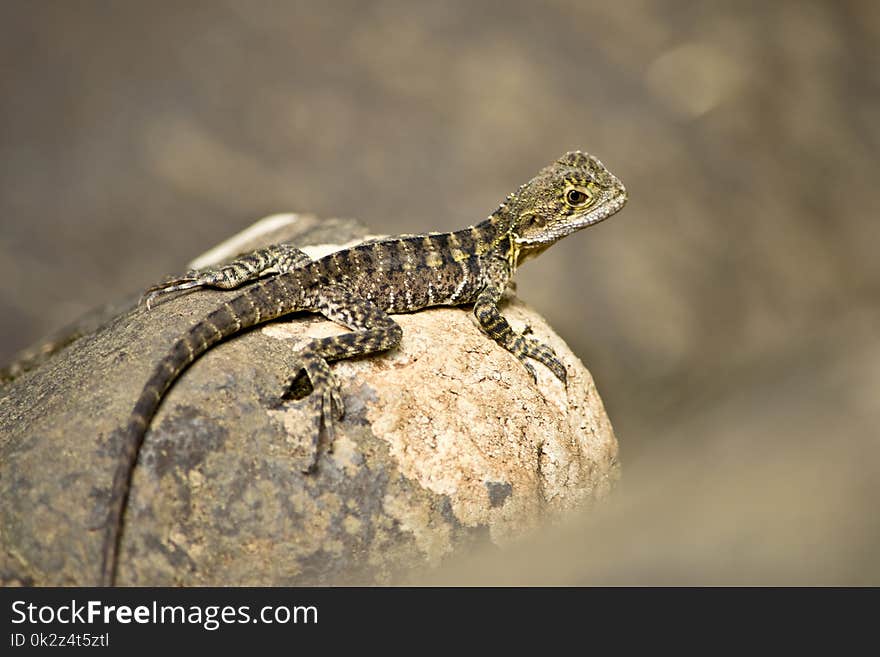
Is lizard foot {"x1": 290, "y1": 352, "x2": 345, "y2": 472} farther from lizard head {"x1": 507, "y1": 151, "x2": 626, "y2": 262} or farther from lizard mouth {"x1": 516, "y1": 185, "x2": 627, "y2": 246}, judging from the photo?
lizard mouth {"x1": 516, "y1": 185, "x2": 627, "y2": 246}

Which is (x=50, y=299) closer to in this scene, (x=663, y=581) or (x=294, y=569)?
(x=294, y=569)

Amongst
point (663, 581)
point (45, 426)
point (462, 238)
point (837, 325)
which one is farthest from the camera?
point (837, 325)

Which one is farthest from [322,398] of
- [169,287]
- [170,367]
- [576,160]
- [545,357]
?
[576,160]

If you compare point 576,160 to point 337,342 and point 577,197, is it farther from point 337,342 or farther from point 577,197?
point 337,342

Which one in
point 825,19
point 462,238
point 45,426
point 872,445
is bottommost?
point 872,445

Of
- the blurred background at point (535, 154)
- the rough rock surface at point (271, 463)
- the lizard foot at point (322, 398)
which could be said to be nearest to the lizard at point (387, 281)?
the lizard foot at point (322, 398)

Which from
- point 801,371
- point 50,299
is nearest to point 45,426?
point 801,371
